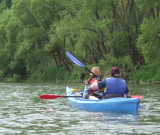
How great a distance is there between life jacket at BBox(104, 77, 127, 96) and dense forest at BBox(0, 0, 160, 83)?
67.1 feet

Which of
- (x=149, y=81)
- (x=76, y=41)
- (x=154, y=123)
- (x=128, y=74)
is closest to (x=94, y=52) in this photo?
(x=76, y=41)

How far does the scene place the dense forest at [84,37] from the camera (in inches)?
1544

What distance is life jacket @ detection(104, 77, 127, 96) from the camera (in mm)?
15141

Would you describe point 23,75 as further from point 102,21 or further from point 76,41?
point 102,21

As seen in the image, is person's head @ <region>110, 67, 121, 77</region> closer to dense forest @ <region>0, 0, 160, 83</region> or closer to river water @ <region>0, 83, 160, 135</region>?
river water @ <region>0, 83, 160, 135</region>

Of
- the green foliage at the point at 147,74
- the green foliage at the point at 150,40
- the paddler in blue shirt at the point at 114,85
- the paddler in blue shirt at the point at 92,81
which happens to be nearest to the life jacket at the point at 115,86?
the paddler in blue shirt at the point at 114,85

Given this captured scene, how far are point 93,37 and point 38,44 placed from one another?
43.2 feet

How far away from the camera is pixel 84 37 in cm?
4241

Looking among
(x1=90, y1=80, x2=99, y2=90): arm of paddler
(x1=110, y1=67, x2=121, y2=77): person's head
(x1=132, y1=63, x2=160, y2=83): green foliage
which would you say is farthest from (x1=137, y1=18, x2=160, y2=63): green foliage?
(x1=110, y1=67, x2=121, y2=77): person's head

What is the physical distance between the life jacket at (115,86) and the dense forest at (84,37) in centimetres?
2044

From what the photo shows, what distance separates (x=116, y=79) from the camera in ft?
49.9

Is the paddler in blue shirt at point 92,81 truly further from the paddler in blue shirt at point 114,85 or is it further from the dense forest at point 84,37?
the dense forest at point 84,37

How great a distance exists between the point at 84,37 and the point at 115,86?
2741 centimetres

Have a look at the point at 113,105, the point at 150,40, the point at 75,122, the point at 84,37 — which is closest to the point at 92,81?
the point at 113,105
